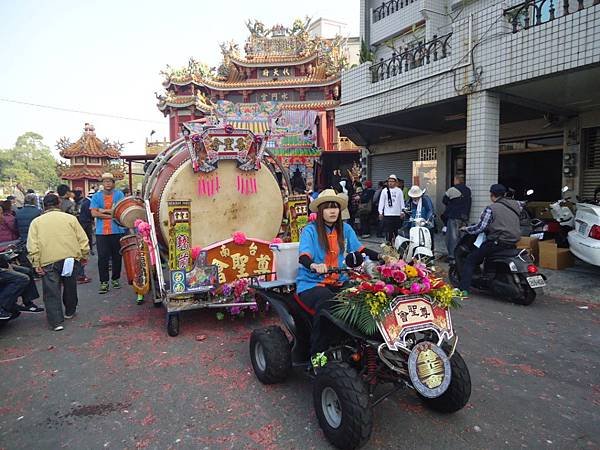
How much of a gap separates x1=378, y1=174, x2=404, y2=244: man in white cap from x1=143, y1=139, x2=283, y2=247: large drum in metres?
4.35

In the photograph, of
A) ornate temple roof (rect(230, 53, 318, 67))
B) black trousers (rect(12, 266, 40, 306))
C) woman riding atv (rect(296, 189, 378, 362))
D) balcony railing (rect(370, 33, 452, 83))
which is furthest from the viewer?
ornate temple roof (rect(230, 53, 318, 67))

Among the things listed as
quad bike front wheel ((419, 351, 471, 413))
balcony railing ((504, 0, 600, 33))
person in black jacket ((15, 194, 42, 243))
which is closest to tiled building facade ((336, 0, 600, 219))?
balcony railing ((504, 0, 600, 33))

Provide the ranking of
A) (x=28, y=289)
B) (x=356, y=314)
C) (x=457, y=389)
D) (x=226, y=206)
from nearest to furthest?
(x=356, y=314)
(x=457, y=389)
(x=226, y=206)
(x=28, y=289)

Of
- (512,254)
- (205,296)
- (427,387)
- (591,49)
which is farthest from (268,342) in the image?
(591,49)

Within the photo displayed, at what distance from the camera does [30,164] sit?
87.8 meters

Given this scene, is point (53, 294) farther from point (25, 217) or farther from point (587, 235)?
point (587, 235)

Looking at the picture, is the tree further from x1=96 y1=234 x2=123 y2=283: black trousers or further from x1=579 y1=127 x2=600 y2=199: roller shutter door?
x1=579 y1=127 x2=600 y2=199: roller shutter door

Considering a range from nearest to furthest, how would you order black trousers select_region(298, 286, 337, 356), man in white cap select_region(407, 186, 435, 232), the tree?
black trousers select_region(298, 286, 337, 356), man in white cap select_region(407, 186, 435, 232), the tree

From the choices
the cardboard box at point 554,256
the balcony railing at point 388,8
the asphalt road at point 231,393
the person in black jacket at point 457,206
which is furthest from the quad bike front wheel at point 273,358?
the balcony railing at point 388,8

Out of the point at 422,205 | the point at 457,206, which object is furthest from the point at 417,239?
the point at 457,206

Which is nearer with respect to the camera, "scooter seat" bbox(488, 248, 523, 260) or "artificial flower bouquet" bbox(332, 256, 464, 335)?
"artificial flower bouquet" bbox(332, 256, 464, 335)

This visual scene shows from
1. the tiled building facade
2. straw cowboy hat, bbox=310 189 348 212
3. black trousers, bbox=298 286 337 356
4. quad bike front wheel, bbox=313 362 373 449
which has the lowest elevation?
quad bike front wheel, bbox=313 362 373 449

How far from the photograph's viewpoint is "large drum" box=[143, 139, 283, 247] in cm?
514

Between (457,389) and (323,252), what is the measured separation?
4.45 ft
